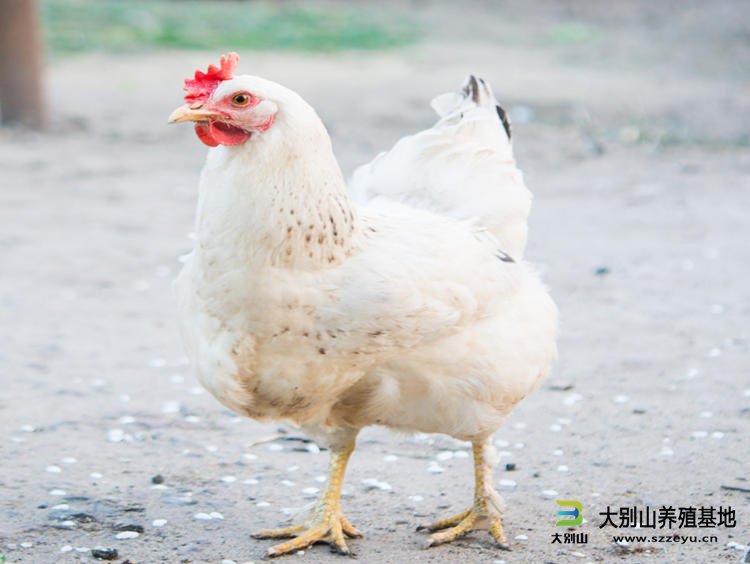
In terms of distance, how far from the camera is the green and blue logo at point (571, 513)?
12.6 feet

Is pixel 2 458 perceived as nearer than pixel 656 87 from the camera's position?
Yes

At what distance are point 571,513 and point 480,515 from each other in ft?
1.11

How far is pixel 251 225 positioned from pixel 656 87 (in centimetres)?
1078

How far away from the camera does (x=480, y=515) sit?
3.80 metres

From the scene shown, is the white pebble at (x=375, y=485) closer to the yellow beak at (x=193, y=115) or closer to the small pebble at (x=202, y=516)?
the small pebble at (x=202, y=516)

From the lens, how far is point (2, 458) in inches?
170

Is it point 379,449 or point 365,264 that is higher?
point 365,264

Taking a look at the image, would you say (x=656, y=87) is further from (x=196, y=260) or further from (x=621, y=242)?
(x=196, y=260)

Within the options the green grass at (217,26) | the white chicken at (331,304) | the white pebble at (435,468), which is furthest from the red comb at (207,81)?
the green grass at (217,26)

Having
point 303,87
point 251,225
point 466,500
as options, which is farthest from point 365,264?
point 303,87

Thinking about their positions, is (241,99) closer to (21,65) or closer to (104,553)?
(104,553)

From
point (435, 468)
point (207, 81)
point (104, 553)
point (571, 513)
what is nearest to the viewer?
point (207, 81)

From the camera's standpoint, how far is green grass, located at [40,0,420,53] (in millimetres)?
15508

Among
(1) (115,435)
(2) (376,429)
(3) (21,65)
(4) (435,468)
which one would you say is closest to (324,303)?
(4) (435,468)
